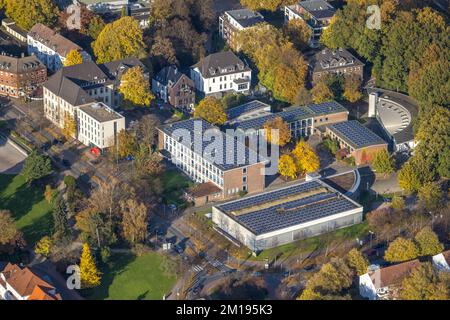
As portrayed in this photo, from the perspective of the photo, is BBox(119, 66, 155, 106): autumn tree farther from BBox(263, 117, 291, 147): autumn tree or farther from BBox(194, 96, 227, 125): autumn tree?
BBox(263, 117, 291, 147): autumn tree

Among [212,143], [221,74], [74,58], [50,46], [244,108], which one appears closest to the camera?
[212,143]

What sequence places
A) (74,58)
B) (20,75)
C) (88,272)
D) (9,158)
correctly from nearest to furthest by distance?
1. (88,272)
2. (9,158)
3. (20,75)
4. (74,58)

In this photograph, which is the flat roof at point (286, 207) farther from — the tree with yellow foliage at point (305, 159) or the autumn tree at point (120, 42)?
the autumn tree at point (120, 42)

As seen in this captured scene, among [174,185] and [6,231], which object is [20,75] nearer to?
[174,185]

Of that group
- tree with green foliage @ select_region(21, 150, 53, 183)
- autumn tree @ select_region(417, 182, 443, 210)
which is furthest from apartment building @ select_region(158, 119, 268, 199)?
autumn tree @ select_region(417, 182, 443, 210)

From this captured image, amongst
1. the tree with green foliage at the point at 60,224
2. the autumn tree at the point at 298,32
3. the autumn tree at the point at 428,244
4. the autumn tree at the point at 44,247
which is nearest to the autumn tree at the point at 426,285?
the autumn tree at the point at 428,244

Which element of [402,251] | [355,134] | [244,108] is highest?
[402,251]

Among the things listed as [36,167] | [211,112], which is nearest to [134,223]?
[36,167]

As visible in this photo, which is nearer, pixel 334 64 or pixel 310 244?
pixel 310 244
